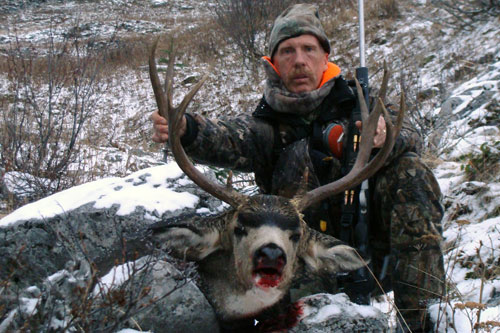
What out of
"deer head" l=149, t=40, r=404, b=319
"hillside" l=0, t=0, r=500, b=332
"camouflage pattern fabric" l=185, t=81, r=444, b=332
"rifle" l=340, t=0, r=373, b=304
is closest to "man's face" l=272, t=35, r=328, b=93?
"camouflage pattern fabric" l=185, t=81, r=444, b=332

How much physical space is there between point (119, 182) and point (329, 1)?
12.9 m

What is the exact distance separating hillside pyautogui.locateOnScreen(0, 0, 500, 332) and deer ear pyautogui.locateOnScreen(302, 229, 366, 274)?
1.79 ft

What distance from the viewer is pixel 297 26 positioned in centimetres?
395

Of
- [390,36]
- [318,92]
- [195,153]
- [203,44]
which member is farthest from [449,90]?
[203,44]

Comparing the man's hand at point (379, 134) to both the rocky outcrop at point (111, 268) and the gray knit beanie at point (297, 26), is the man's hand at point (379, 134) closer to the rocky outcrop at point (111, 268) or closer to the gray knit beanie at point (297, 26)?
the rocky outcrop at point (111, 268)

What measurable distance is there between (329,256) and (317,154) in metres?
1.15

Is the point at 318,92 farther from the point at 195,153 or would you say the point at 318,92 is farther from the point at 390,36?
the point at 390,36

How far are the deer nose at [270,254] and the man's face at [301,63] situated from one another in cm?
199

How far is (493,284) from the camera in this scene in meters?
3.16

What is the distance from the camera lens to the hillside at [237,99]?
3.68m

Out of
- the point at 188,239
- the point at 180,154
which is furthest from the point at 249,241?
the point at 180,154

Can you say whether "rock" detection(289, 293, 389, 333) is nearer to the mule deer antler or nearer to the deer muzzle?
the deer muzzle

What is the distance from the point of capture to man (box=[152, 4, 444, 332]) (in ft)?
10.1

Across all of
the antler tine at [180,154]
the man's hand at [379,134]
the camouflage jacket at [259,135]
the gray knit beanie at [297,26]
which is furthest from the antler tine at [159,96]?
the gray knit beanie at [297,26]
